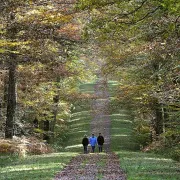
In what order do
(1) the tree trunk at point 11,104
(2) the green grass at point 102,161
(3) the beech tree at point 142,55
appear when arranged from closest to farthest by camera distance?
(3) the beech tree at point 142,55
(2) the green grass at point 102,161
(1) the tree trunk at point 11,104

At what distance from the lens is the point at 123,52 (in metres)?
27.3

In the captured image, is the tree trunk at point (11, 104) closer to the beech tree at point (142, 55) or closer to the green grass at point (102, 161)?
the green grass at point (102, 161)

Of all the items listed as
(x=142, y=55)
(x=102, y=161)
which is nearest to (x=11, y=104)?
(x=102, y=161)

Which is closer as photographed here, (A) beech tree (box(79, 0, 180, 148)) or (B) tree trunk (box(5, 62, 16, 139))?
(A) beech tree (box(79, 0, 180, 148))

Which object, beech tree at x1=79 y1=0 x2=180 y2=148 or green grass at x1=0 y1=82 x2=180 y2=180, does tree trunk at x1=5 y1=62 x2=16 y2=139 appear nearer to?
green grass at x1=0 y1=82 x2=180 y2=180

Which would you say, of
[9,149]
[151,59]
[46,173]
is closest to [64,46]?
[151,59]

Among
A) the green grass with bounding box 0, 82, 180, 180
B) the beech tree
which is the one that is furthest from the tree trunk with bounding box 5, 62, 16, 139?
the beech tree

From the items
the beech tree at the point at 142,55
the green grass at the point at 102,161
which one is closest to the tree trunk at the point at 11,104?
the green grass at the point at 102,161

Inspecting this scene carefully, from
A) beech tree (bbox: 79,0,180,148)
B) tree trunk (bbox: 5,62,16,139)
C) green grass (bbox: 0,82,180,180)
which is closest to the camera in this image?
beech tree (bbox: 79,0,180,148)

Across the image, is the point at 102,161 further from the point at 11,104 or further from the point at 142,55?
the point at 11,104

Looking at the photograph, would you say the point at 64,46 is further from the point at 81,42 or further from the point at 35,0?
the point at 35,0

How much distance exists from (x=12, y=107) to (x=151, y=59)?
914 cm

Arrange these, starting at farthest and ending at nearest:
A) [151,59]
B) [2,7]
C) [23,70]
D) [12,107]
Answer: [23,70], [12,107], [151,59], [2,7]

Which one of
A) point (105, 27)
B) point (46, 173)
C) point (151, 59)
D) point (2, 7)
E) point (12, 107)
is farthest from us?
point (12, 107)
